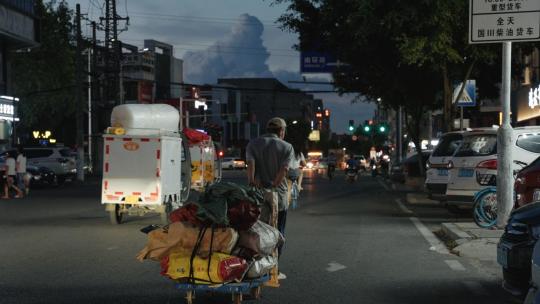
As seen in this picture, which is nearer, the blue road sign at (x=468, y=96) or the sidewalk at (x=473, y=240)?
the sidewalk at (x=473, y=240)

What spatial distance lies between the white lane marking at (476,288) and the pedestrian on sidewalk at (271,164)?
215 centimetres

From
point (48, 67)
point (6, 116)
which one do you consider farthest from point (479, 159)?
point (48, 67)

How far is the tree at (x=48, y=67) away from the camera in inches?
2055

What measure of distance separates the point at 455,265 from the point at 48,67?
47542 millimetres

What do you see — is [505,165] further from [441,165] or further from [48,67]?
[48,67]

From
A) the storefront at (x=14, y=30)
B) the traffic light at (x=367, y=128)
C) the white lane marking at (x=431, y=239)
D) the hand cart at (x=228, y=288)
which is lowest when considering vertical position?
the white lane marking at (x=431, y=239)

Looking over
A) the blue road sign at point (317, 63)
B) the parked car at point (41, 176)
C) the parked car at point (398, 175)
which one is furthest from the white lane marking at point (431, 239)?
the parked car at point (398, 175)

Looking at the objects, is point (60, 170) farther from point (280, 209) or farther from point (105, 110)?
point (280, 209)

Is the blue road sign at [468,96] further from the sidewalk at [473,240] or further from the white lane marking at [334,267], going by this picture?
the white lane marking at [334,267]

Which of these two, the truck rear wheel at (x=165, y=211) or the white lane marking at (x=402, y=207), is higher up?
the truck rear wheel at (x=165, y=211)

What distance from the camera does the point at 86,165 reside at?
56.3 m

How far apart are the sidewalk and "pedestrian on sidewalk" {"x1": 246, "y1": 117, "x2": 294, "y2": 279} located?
3.65 meters

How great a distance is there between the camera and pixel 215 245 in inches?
265

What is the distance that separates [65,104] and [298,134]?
2658 inches
